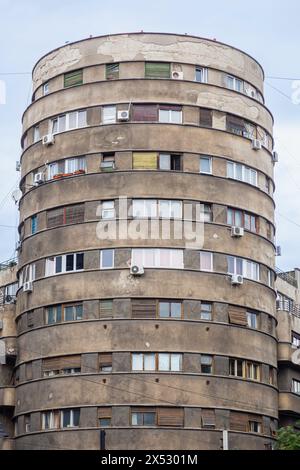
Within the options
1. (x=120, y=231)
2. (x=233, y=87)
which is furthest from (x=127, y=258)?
(x=233, y=87)

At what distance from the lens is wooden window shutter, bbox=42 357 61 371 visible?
5688cm

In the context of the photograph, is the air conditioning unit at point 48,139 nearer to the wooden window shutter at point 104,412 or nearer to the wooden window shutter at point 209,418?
the wooden window shutter at point 104,412

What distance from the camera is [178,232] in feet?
189

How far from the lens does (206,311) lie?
188ft

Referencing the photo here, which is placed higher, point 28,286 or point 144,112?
point 144,112

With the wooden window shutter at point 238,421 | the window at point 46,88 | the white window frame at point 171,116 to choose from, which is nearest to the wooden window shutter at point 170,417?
the wooden window shutter at point 238,421

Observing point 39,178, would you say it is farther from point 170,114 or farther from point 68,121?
point 170,114

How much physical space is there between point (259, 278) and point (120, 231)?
854 cm

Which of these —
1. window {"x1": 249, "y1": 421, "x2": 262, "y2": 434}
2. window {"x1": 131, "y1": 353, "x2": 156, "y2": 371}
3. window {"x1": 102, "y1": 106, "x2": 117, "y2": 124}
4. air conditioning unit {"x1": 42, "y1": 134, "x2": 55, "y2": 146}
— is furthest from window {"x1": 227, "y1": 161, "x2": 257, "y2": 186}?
window {"x1": 249, "y1": 421, "x2": 262, "y2": 434}

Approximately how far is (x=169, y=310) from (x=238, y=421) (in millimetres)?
6763

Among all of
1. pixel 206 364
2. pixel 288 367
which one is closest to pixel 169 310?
pixel 206 364

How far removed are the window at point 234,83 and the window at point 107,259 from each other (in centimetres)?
1241

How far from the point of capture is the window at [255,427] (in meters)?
57.2

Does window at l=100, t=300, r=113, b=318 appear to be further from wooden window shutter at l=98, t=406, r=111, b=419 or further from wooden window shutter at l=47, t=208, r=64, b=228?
wooden window shutter at l=47, t=208, r=64, b=228
